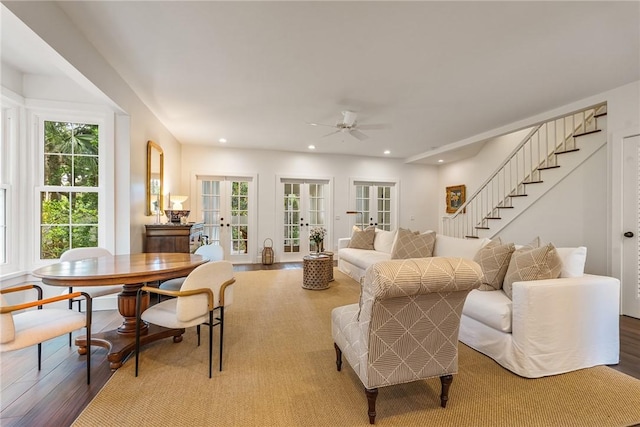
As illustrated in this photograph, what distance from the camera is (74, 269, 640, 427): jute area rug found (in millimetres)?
1598

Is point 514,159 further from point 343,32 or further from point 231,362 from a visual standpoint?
point 231,362

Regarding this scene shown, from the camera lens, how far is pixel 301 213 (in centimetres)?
702

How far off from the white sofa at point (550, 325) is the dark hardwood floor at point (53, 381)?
0.30 m

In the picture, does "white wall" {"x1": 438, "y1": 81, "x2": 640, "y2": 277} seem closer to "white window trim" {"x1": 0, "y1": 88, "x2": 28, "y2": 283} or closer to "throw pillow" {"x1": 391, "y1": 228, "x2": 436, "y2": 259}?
"throw pillow" {"x1": 391, "y1": 228, "x2": 436, "y2": 259}

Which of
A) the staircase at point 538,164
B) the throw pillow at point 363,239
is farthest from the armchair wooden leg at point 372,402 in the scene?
the staircase at point 538,164

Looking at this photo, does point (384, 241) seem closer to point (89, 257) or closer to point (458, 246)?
point (458, 246)

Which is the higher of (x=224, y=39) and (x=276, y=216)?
(x=224, y=39)

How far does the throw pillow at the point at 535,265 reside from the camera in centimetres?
220

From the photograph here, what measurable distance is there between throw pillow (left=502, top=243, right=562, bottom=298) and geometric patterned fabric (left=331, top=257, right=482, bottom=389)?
1062 millimetres

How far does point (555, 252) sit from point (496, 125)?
10.6ft

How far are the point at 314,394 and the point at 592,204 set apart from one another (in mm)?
4542

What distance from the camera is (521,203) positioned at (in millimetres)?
4828

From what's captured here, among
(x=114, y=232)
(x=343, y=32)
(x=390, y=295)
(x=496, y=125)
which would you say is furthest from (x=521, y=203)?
(x=114, y=232)

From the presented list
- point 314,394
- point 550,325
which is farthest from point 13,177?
point 550,325
